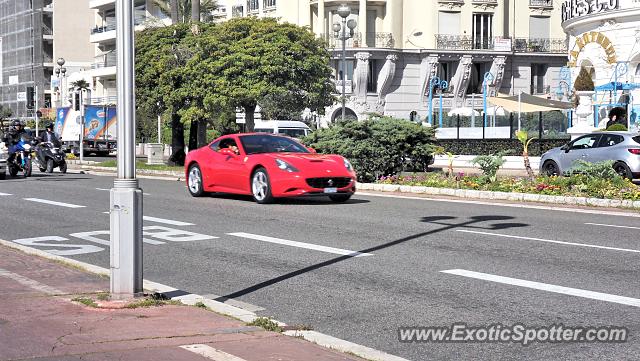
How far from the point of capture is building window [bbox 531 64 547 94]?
66375 millimetres

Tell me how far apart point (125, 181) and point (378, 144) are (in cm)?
1696

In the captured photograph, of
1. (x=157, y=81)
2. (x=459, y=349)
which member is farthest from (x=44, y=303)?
(x=157, y=81)

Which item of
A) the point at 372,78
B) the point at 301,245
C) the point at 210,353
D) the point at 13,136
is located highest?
the point at 372,78

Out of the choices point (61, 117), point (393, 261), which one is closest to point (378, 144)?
point (393, 261)

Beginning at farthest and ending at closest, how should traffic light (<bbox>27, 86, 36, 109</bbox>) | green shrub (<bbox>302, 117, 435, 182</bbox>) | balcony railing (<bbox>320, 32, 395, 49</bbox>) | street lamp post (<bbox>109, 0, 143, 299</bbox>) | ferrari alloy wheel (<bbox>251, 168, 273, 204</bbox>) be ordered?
traffic light (<bbox>27, 86, 36, 109</bbox>), balcony railing (<bbox>320, 32, 395, 49</bbox>), green shrub (<bbox>302, 117, 435, 182</bbox>), ferrari alloy wheel (<bbox>251, 168, 273, 204</bbox>), street lamp post (<bbox>109, 0, 143, 299</bbox>)

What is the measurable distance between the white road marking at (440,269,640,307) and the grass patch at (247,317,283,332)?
292 cm

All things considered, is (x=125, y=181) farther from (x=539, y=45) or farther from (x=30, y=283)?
(x=539, y=45)

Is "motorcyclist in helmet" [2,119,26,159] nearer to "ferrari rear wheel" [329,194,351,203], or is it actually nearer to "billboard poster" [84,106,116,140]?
"ferrari rear wheel" [329,194,351,203]

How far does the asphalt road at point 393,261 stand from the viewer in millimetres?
7621

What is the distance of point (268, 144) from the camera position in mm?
19172

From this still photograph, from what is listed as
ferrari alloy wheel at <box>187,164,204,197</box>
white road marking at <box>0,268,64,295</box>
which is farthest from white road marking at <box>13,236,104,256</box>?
ferrari alloy wheel at <box>187,164,204,197</box>

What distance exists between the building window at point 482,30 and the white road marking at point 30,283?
56282mm

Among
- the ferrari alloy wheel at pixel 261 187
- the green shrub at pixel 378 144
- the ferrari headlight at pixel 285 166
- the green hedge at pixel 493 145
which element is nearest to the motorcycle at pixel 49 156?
the green shrub at pixel 378 144

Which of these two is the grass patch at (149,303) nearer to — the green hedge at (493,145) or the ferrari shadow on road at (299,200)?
the ferrari shadow on road at (299,200)
